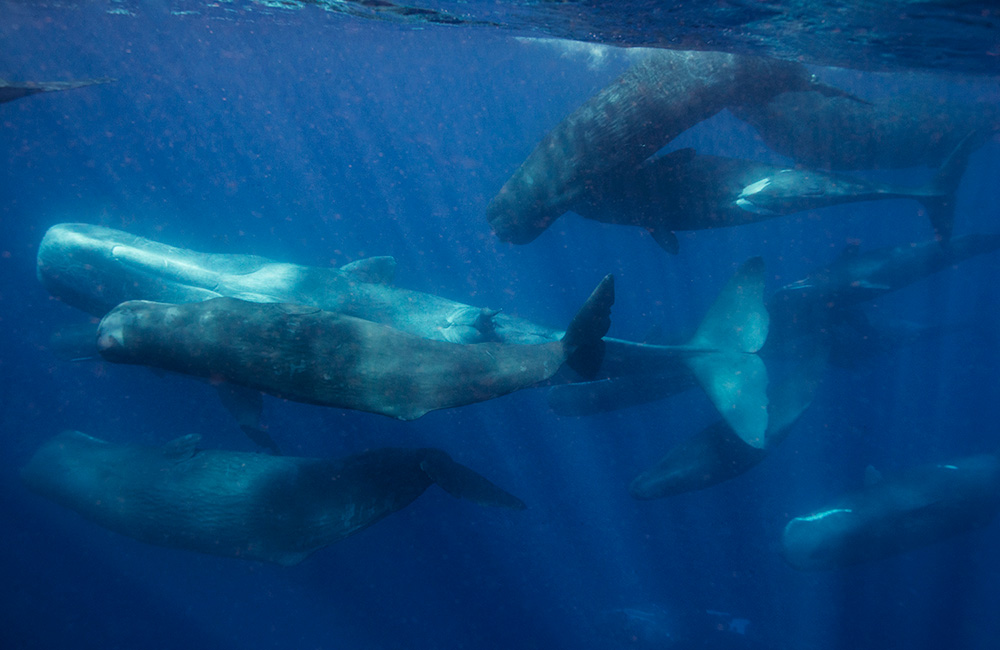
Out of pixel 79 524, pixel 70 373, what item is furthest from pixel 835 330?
pixel 70 373

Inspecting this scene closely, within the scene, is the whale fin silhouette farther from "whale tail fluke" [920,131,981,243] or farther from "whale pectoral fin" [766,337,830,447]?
"whale pectoral fin" [766,337,830,447]

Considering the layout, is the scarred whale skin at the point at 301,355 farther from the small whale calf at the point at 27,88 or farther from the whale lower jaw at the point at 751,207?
the whale lower jaw at the point at 751,207

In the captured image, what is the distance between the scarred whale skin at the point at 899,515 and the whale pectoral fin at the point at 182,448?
511 inches

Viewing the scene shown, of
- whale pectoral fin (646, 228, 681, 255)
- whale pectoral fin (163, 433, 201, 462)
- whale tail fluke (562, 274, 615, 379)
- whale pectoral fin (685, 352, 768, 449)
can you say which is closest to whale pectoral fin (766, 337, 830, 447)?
whale pectoral fin (685, 352, 768, 449)

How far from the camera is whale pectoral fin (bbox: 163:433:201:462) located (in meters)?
8.51

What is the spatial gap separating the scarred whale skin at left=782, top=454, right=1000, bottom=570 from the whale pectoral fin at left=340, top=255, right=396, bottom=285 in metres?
11.0

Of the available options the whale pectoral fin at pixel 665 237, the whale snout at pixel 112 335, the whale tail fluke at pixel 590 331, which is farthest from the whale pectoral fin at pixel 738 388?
the whale snout at pixel 112 335

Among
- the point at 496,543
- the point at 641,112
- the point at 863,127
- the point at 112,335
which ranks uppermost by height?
the point at 641,112

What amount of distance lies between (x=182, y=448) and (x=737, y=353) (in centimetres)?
1070

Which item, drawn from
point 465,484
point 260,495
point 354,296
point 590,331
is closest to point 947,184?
point 590,331

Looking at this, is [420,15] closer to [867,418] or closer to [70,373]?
[70,373]

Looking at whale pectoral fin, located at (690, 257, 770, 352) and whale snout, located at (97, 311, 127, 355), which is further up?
whale snout, located at (97, 311, 127, 355)

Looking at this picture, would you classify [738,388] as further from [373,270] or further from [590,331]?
[373,270]

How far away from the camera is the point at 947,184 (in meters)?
9.03
